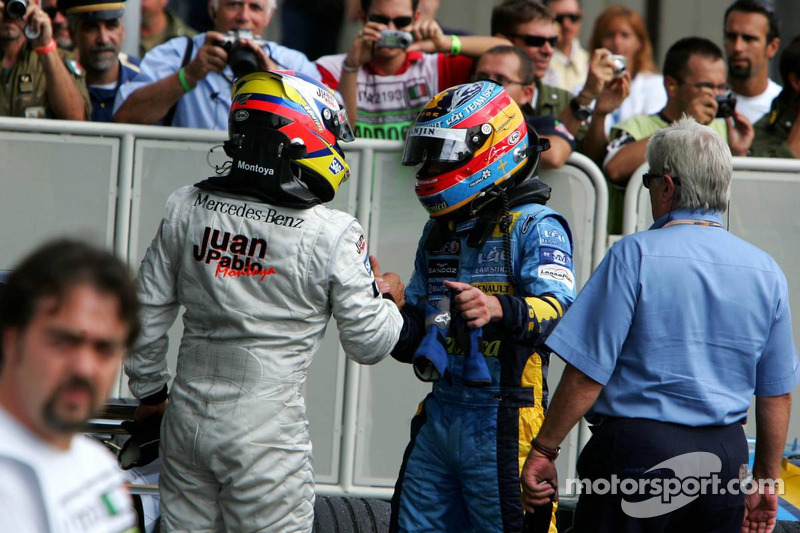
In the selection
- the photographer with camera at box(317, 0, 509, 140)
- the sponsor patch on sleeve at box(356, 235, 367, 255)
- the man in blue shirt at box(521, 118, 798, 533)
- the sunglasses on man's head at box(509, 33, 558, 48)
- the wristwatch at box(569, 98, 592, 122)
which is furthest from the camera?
the sunglasses on man's head at box(509, 33, 558, 48)

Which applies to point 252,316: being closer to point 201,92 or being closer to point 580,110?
point 201,92

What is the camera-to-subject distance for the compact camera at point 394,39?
18.4 feet

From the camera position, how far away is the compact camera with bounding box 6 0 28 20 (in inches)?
213

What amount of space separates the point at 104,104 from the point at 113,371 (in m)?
4.45

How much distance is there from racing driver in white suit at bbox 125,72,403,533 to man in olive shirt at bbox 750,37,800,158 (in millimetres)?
3326

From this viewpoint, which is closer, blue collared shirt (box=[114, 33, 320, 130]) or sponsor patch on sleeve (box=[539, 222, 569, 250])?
sponsor patch on sleeve (box=[539, 222, 569, 250])

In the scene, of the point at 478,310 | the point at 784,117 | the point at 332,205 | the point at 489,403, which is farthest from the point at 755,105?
the point at 478,310

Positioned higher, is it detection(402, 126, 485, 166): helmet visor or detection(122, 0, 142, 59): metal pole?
detection(122, 0, 142, 59): metal pole

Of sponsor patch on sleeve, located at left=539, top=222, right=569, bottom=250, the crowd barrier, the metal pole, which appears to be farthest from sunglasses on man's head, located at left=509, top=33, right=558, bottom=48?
sponsor patch on sleeve, located at left=539, top=222, right=569, bottom=250

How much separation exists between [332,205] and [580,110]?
152 cm

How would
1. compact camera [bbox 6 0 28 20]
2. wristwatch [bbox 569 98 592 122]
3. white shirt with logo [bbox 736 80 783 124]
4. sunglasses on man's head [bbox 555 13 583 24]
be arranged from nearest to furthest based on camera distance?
compact camera [bbox 6 0 28 20], wristwatch [bbox 569 98 592 122], white shirt with logo [bbox 736 80 783 124], sunglasses on man's head [bbox 555 13 583 24]

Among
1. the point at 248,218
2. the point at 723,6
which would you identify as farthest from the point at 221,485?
the point at 723,6

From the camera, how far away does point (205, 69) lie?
5250mm

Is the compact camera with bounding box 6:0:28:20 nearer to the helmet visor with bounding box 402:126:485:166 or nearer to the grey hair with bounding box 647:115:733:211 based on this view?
the helmet visor with bounding box 402:126:485:166
